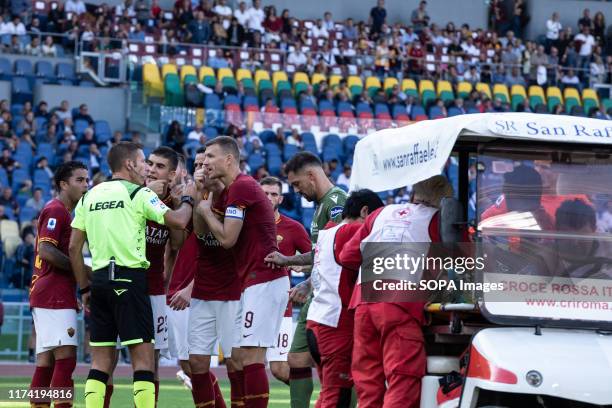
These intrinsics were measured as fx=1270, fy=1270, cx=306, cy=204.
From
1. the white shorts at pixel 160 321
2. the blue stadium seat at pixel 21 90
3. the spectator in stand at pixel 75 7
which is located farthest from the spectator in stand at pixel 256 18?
the white shorts at pixel 160 321

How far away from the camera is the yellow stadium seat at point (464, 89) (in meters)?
34.7

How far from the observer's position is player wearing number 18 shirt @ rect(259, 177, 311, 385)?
39.6ft

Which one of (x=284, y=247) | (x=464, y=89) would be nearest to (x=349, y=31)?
(x=464, y=89)

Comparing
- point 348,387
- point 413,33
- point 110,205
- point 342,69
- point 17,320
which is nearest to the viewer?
point 348,387

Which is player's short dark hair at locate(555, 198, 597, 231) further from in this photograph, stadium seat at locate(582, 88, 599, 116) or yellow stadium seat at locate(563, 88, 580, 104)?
yellow stadium seat at locate(563, 88, 580, 104)

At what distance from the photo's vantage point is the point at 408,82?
34812mm

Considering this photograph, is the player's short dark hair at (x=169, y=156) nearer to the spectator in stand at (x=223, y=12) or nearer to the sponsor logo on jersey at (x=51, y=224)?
the sponsor logo on jersey at (x=51, y=224)

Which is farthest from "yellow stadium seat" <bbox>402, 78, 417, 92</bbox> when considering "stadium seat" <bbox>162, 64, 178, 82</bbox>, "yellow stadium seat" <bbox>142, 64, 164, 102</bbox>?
"yellow stadium seat" <bbox>142, 64, 164, 102</bbox>

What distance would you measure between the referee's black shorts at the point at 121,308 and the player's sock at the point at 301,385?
148cm

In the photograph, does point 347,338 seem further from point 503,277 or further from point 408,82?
point 408,82

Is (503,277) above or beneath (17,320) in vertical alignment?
above

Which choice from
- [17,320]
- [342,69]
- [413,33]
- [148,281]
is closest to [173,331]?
[148,281]

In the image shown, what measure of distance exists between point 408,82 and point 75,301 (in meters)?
24.5

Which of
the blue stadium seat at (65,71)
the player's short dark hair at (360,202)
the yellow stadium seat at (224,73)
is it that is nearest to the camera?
the player's short dark hair at (360,202)
